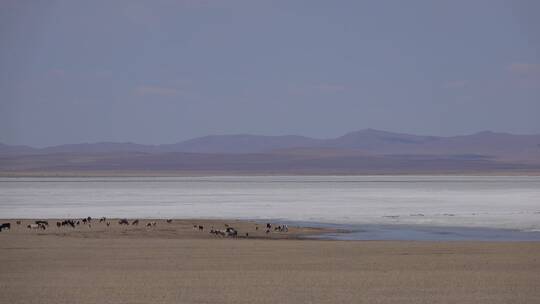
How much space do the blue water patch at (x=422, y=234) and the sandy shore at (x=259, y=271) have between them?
1.78 m

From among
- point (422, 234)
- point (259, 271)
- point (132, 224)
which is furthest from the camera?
point (132, 224)

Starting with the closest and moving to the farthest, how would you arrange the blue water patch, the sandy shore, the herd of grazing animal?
the sandy shore < the blue water patch < the herd of grazing animal

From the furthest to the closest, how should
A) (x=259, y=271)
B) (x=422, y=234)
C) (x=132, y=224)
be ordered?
(x=132, y=224) < (x=422, y=234) < (x=259, y=271)

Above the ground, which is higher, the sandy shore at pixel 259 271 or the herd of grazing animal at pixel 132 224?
the herd of grazing animal at pixel 132 224

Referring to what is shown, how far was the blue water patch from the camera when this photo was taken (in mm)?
21434

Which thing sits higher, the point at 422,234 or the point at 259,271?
the point at 422,234

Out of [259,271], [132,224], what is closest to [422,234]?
[132,224]

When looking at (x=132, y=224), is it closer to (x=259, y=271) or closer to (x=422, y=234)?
(x=422, y=234)

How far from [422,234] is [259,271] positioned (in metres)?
9.63

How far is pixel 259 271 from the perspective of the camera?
1410 cm

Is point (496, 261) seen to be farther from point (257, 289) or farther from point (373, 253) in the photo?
point (257, 289)

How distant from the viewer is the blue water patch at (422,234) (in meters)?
21.4

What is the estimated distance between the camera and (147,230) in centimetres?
2347

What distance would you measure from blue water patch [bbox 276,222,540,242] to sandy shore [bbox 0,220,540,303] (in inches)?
70.2
